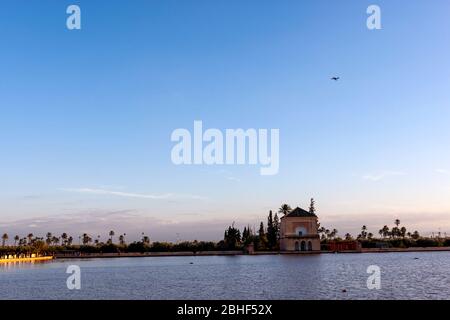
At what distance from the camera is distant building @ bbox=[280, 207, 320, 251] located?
148 m

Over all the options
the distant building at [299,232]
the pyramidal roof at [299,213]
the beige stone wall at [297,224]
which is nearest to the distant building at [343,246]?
the distant building at [299,232]

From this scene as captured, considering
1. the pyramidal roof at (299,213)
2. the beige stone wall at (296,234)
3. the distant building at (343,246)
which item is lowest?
the distant building at (343,246)

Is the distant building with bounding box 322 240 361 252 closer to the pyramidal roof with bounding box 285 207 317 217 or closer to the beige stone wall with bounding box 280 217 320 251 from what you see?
the beige stone wall with bounding box 280 217 320 251

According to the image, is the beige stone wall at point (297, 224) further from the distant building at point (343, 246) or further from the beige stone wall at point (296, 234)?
the distant building at point (343, 246)

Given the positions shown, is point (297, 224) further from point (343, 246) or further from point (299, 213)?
point (343, 246)

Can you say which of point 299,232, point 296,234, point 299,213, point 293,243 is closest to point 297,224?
point 299,232

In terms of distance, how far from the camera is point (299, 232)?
150125mm

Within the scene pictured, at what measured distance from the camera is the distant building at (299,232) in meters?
148

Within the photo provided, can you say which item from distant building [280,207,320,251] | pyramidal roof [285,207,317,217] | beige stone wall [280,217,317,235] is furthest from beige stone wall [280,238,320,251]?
pyramidal roof [285,207,317,217]

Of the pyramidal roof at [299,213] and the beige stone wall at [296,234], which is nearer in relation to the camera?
the beige stone wall at [296,234]

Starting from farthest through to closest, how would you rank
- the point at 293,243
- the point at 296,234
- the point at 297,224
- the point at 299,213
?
the point at 299,213
the point at 297,224
the point at 296,234
the point at 293,243
